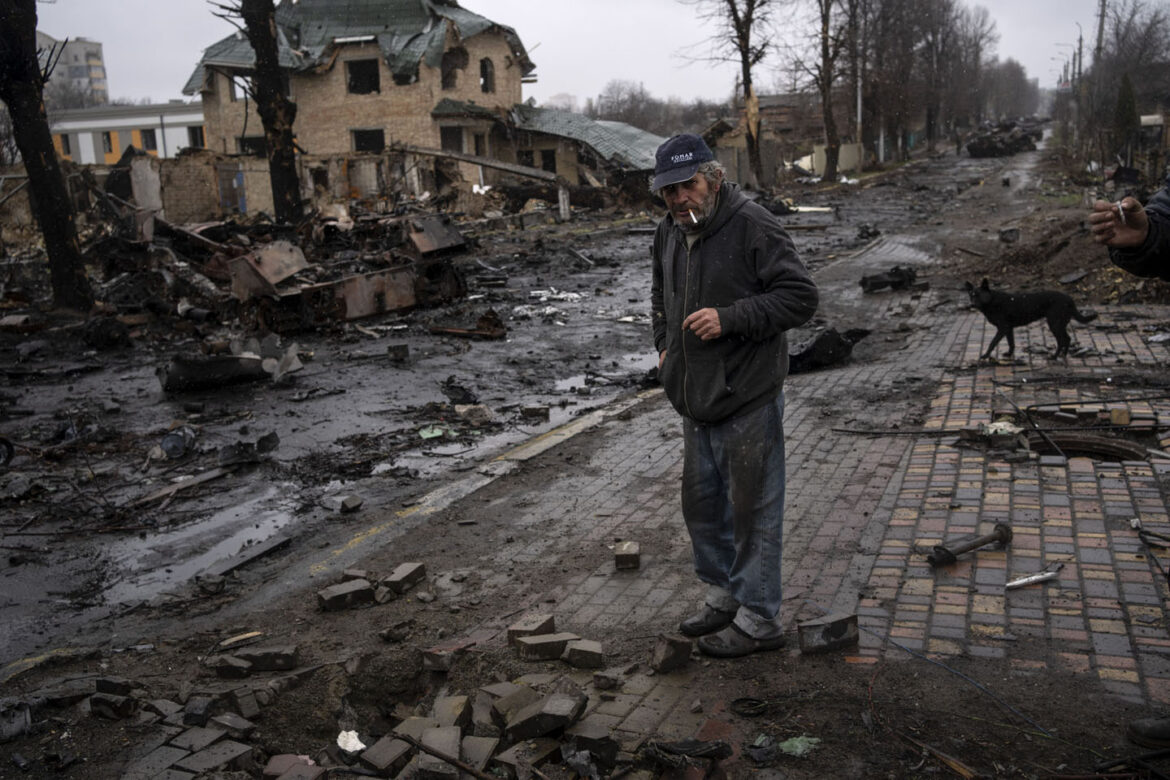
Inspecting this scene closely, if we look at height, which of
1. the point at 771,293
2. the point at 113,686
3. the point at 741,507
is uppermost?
the point at 771,293

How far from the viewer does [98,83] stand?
14962cm

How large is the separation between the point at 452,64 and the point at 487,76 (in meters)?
2.69

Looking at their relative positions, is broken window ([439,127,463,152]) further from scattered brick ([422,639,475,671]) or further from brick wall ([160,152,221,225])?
scattered brick ([422,639,475,671])

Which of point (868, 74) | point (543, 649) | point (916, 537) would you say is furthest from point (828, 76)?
point (543, 649)

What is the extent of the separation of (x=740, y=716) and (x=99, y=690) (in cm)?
261

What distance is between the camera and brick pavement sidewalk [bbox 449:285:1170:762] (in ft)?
12.5

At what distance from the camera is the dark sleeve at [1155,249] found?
119 inches

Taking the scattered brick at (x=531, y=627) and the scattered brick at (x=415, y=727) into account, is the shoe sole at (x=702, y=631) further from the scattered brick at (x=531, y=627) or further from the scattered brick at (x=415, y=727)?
the scattered brick at (x=415, y=727)

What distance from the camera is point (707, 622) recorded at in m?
4.15

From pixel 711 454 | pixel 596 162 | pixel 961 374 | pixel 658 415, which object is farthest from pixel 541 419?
pixel 596 162

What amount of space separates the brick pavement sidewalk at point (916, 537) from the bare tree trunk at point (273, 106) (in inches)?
548

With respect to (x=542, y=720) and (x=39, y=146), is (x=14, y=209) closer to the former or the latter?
(x=39, y=146)

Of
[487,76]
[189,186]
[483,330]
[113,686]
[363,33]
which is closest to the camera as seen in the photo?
[113,686]

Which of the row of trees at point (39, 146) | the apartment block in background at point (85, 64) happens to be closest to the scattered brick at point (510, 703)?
the row of trees at point (39, 146)
